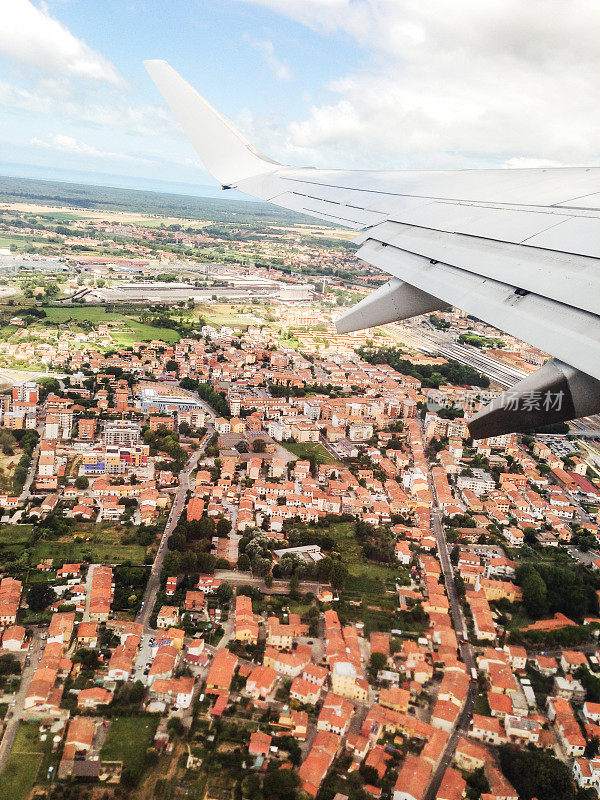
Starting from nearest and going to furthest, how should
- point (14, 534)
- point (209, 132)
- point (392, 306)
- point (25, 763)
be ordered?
point (392, 306)
point (209, 132)
point (25, 763)
point (14, 534)

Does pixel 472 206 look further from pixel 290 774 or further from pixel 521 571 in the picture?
pixel 521 571

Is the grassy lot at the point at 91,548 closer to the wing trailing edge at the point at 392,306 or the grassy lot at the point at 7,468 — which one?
the grassy lot at the point at 7,468

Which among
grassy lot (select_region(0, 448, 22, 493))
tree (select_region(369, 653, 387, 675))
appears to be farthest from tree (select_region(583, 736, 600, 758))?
grassy lot (select_region(0, 448, 22, 493))

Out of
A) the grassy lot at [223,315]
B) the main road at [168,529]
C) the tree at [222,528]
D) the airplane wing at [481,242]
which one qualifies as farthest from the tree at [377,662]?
the grassy lot at [223,315]

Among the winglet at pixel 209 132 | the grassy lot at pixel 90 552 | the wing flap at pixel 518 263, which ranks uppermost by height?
the winglet at pixel 209 132

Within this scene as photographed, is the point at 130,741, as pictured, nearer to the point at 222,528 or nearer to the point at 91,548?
the point at 91,548

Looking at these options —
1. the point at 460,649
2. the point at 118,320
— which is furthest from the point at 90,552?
the point at 118,320
